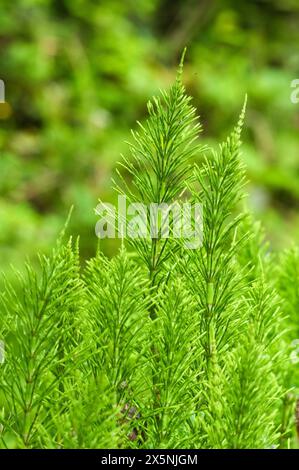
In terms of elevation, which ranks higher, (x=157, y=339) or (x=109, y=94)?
(x=109, y=94)

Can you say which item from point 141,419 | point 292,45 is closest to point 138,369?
point 141,419

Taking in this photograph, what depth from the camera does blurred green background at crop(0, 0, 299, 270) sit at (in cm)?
283

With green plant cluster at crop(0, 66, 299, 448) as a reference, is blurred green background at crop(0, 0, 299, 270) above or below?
above

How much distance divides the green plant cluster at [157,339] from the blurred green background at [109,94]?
6.37 ft

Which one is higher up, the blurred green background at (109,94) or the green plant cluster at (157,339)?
the blurred green background at (109,94)

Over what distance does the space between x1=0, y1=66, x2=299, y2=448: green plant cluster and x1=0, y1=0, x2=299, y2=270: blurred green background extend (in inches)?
76.4

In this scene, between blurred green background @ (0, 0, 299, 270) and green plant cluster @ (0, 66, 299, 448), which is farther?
blurred green background @ (0, 0, 299, 270)

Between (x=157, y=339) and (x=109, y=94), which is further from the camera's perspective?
(x=109, y=94)

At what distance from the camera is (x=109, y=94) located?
306 centimetres

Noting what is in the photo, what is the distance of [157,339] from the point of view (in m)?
0.46

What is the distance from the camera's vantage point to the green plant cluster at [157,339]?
1.35ft

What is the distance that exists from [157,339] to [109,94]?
2.69 meters

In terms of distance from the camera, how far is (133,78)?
303 centimetres

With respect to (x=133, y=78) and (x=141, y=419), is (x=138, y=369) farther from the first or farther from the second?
(x=133, y=78)
